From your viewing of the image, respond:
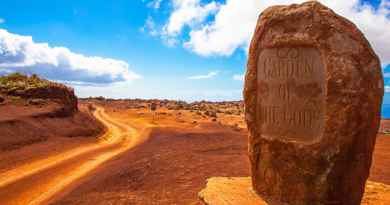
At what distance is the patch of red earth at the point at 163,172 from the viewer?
8625mm

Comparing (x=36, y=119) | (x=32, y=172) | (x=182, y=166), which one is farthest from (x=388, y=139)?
(x=36, y=119)

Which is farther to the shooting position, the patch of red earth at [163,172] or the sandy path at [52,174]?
the sandy path at [52,174]

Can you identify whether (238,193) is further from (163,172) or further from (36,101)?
(36,101)

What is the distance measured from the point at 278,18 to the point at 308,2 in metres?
0.59

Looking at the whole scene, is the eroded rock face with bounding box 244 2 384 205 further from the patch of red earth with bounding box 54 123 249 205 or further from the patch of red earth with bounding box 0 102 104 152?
the patch of red earth with bounding box 0 102 104 152

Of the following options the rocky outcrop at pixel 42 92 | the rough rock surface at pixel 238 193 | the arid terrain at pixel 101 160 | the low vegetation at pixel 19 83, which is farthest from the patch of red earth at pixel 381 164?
the low vegetation at pixel 19 83

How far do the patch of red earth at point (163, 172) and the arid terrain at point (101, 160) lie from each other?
0.09 feet

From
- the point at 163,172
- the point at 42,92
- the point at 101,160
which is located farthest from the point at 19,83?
the point at 163,172

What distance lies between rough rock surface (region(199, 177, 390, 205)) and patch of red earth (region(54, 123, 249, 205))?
2.57ft

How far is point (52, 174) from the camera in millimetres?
11961

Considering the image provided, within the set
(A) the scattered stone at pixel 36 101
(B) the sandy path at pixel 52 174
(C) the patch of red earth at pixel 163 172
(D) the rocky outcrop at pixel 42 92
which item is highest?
(D) the rocky outcrop at pixel 42 92

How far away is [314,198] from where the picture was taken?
6.11 meters

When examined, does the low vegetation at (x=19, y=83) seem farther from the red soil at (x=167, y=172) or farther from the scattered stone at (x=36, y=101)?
the red soil at (x=167, y=172)

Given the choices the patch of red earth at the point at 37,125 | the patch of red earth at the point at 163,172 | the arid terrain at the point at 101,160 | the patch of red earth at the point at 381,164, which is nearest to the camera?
the patch of red earth at the point at 163,172
